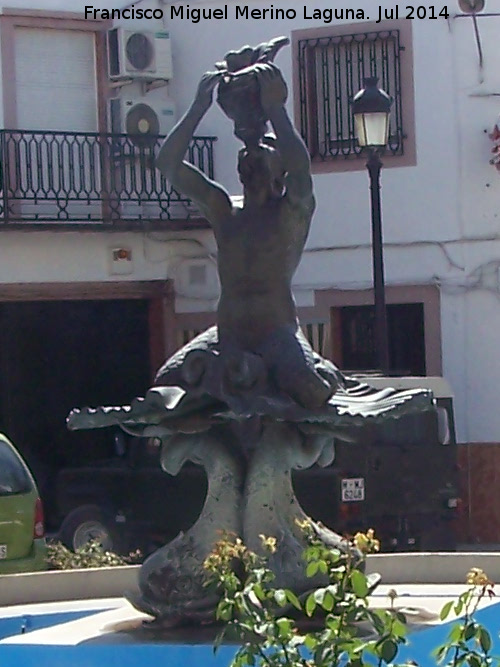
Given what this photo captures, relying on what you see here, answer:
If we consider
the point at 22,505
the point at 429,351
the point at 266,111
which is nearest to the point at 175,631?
the point at 266,111

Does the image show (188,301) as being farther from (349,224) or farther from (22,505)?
(22,505)

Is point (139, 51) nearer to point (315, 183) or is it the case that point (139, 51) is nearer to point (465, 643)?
point (315, 183)

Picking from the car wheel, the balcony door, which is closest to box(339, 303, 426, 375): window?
the balcony door

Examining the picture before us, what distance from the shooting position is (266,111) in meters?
7.63

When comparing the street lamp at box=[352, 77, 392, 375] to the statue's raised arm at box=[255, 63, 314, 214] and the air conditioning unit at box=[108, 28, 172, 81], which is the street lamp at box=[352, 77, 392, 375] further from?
the statue's raised arm at box=[255, 63, 314, 214]

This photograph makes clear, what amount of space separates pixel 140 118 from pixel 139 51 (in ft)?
2.41

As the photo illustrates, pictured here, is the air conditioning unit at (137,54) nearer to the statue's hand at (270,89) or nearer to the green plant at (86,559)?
the green plant at (86,559)

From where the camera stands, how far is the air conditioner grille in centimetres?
2055

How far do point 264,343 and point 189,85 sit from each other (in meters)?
13.7

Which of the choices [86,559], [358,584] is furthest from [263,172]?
[86,559]

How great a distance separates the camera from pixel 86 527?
646 inches

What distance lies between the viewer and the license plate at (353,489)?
15242 millimetres

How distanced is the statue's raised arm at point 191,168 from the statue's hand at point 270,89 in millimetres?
223

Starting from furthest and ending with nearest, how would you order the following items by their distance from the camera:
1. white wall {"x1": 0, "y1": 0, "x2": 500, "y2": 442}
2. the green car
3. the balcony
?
the balcony, white wall {"x1": 0, "y1": 0, "x2": 500, "y2": 442}, the green car
